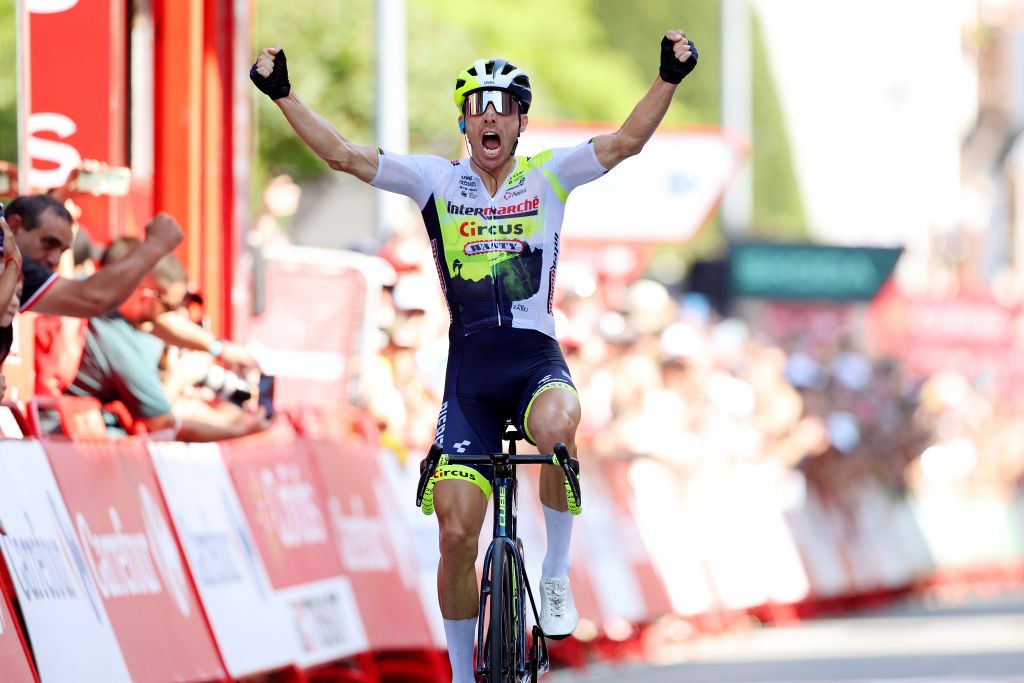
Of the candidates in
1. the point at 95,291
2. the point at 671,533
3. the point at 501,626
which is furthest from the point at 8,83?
the point at 671,533

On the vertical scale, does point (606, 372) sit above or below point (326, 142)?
below

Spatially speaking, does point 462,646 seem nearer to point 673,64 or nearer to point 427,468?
point 427,468

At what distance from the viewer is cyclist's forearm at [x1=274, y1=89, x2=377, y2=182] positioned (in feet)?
29.5

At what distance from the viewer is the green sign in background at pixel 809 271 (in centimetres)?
2552

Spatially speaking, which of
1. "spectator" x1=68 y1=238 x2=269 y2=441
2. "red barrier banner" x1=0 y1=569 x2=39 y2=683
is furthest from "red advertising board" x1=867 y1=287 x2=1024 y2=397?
"red barrier banner" x1=0 y1=569 x2=39 y2=683

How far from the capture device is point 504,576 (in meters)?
8.84

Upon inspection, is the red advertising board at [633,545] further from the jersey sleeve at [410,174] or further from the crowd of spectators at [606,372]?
the jersey sleeve at [410,174]

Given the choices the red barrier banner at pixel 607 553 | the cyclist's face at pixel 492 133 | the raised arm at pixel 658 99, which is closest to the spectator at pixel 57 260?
the cyclist's face at pixel 492 133

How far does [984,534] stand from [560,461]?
77.8 feet

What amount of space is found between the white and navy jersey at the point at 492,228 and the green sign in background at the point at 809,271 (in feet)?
53.4

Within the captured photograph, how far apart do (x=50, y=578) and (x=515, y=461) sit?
66.7 inches

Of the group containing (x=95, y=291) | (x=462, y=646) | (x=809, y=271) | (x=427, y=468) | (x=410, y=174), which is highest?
(x=410, y=174)

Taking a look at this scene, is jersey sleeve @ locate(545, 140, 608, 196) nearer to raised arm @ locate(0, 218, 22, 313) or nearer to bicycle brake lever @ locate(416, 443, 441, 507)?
bicycle brake lever @ locate(416, 443, 441, 507)

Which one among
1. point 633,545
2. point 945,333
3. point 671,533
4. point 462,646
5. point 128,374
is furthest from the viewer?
point 945,333
